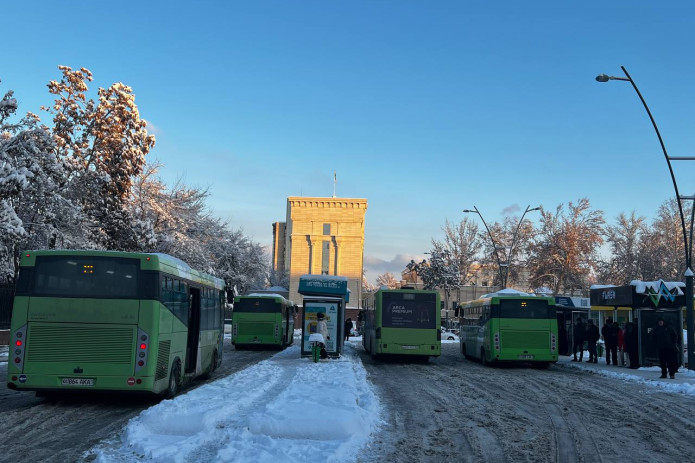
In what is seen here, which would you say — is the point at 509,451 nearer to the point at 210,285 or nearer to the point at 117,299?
the point at 117,299

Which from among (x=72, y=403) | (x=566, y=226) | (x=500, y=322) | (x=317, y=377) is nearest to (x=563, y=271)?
(x=566, y=226)

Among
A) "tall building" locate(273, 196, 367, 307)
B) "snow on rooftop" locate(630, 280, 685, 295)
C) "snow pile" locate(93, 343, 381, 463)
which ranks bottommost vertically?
"snow pile" locate(93, 343, 381, 463)

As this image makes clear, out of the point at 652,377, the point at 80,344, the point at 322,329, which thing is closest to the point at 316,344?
the point at 322,329

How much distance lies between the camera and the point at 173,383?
1314 cm

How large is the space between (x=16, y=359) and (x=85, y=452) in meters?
4.32

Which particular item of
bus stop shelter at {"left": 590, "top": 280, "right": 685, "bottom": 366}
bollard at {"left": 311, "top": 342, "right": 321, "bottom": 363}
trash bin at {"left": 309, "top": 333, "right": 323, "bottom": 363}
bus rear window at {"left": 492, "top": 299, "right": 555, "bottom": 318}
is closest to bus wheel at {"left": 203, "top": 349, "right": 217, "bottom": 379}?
trash bin at {"left": 309, "top": 333, "right": 323, "bottom": 363}

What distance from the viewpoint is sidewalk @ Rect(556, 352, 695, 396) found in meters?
16.6

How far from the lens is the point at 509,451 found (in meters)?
8.49

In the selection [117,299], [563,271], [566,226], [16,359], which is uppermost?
[566,226]

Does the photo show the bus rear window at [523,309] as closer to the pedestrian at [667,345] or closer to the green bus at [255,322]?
the pedestrian at [667,345]

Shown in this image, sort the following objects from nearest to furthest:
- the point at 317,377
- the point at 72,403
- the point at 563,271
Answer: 1. the point at 72,403
2. the point at 317,377
3. the point at 563,271

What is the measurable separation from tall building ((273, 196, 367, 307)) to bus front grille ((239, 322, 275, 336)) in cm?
7147

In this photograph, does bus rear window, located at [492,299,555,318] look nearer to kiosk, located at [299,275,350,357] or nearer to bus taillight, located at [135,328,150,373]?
kiosk, located at [299,275,350,357]

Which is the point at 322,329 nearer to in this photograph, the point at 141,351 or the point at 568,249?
the point at 141,351
